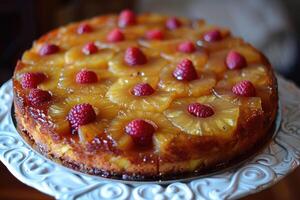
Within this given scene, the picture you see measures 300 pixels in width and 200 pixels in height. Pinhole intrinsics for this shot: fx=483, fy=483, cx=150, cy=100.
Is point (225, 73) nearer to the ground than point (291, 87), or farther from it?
farther from it

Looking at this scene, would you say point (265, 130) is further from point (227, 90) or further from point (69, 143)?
point (69, 143)

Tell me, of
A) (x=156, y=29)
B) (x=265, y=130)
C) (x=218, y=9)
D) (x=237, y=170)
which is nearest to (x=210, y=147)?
(x=237, y=170)

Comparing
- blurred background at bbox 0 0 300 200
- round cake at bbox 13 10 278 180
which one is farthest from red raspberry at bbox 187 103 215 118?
blurred background at bbox 0 0 300 200

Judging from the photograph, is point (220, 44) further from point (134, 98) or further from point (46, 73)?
point (46, 73)

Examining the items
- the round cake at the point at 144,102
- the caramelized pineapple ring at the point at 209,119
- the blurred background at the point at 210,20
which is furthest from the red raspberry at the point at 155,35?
the blurred background at the point at 210,20

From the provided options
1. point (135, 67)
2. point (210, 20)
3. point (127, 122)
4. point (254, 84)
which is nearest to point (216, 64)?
point (254, 84)

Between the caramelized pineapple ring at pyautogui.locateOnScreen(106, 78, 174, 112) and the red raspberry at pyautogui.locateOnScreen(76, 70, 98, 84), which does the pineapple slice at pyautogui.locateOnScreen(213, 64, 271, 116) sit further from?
the red raspberry at pyautogui.locateOnScreen(76, 70, 98, 84)
